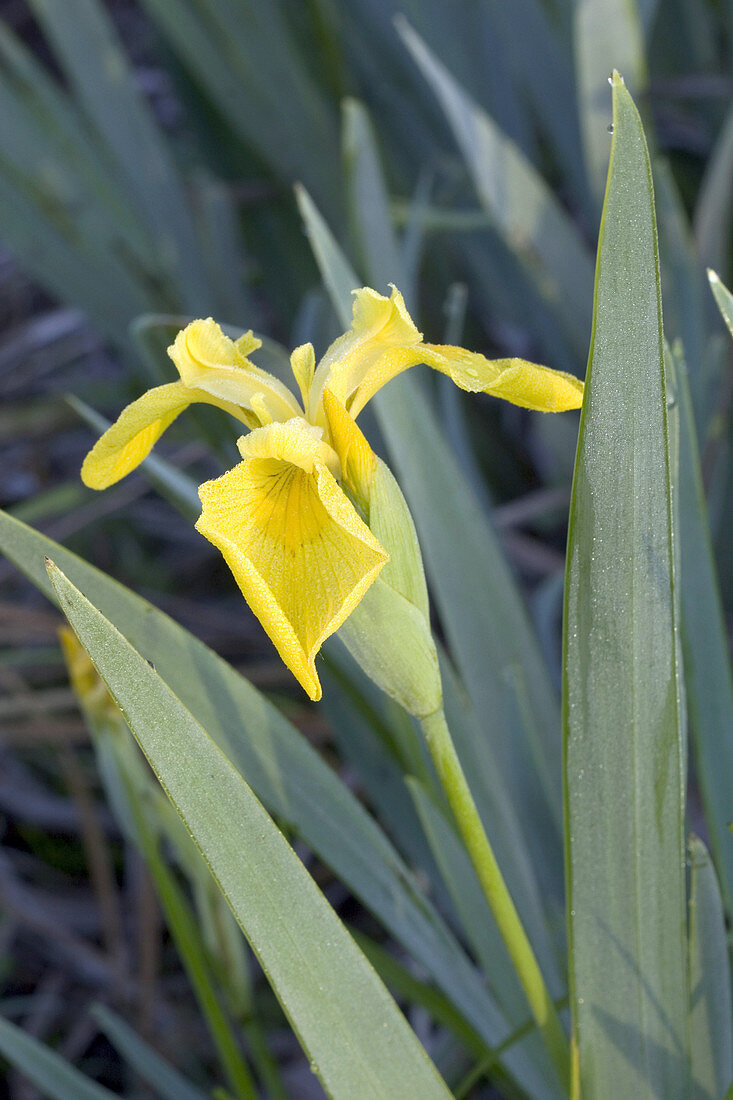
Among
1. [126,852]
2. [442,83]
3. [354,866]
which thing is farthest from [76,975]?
[442,83]

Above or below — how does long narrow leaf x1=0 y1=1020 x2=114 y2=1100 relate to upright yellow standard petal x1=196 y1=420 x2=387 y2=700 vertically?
below

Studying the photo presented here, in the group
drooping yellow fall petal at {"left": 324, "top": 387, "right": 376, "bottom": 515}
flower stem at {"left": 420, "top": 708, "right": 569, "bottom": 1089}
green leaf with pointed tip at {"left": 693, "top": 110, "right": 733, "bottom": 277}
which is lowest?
flower stem at {"left": 420, "top": 708, "right": 569, "bottom": 1089}

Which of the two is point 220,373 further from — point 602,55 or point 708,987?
→ point 602,55

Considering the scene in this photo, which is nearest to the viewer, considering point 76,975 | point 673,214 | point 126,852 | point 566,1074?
point 566,1074

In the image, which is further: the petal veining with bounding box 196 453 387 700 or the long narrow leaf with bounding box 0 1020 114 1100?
the long narrow leaf with bounding box 0 1020 114 1100

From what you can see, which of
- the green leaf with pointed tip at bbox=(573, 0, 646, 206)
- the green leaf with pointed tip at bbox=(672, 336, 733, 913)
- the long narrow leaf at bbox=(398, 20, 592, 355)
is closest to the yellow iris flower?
the green leaf with pointed tip at bbox=(672, 336, 733, 913)

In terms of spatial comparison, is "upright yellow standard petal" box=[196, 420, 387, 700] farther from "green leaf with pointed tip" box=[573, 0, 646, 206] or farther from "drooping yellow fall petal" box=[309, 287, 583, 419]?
"green leaf with pointed tip" box=[573, 0, 646, 206]

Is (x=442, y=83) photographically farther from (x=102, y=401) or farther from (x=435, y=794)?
(x=102, y=401)
